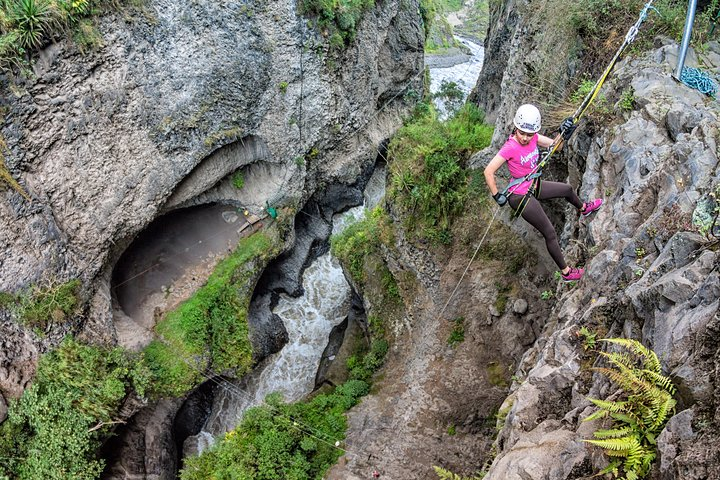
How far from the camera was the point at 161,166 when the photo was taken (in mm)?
12289

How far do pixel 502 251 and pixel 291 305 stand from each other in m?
9.14

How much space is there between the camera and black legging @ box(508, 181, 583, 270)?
5832 millimetres

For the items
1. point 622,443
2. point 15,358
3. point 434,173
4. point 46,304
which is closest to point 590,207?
point 622,443

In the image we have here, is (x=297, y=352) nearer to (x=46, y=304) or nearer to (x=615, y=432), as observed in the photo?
(x=46, y=304)

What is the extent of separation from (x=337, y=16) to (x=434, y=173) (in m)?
7.42

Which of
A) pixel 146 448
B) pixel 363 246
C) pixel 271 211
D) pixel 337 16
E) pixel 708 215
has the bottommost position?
pixel 146 448

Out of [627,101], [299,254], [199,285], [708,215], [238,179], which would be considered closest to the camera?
[708,215]

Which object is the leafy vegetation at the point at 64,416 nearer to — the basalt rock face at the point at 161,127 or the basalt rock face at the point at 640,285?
the basalt rock face at the point at 161,127

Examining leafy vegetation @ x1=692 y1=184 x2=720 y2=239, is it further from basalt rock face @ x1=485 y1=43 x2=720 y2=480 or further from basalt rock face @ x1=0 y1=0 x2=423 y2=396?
basalt rock face @ x1=0 y1=0 x2=423 y2=396

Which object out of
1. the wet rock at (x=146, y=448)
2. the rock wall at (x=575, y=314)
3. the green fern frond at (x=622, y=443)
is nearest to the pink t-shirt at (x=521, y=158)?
the rock wall at (x=575, y=314)

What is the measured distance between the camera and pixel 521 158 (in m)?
5.67

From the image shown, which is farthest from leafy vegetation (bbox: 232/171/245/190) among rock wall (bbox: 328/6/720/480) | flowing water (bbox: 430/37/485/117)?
flowing water (bbox: 430/37/485/117)

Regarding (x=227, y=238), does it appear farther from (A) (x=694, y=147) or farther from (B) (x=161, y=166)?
(A) (x=694, y=147)

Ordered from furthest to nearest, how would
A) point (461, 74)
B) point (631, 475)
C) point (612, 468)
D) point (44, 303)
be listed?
point (461, 74) < point (44, 303) < point (612, 468) < point (631, 475)
